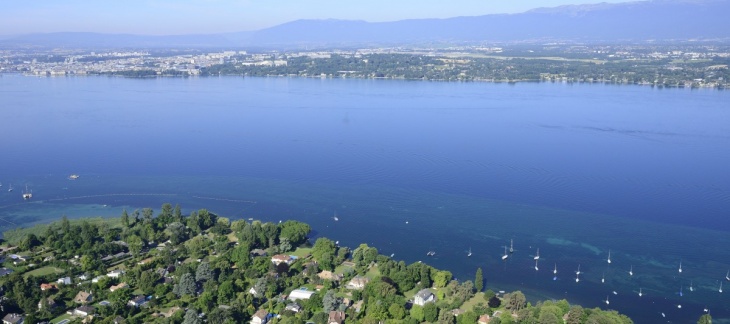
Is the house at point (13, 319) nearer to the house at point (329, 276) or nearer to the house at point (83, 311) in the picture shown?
the house at point (83, 311)

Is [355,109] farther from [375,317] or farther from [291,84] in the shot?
[375,317]

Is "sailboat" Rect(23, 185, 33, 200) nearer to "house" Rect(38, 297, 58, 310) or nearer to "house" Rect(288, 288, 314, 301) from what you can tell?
"house" Rect(38, 297, 58, 310)

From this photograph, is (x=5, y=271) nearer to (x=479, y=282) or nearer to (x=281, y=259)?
(x=281, y=259)

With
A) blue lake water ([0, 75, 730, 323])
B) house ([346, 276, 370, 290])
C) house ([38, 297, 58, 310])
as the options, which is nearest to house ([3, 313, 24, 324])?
house ([38, 297, 58, 310])

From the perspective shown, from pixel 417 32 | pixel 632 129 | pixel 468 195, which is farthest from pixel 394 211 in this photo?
pixel 417 32

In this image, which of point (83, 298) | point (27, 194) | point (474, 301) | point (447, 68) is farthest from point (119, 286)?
point (447, 68)
